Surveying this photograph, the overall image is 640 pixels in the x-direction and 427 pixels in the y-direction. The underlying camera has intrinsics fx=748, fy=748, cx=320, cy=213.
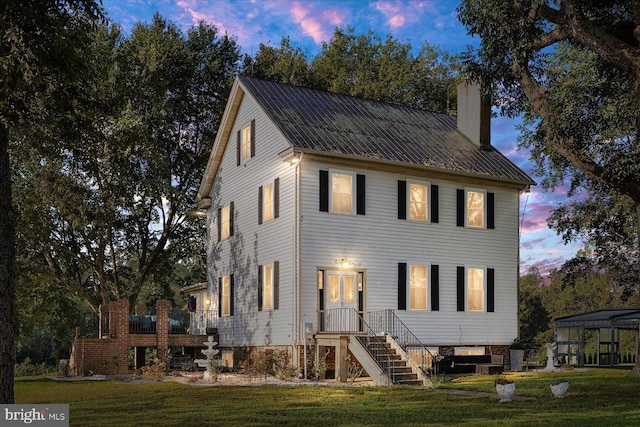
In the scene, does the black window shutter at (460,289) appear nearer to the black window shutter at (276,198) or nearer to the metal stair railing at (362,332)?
the metal stair railing at (362,332)

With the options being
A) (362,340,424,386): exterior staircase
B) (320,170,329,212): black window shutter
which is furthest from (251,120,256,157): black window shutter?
(362,340,424,386): exterior staircase

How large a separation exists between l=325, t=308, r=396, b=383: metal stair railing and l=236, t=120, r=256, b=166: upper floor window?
7.33 metres

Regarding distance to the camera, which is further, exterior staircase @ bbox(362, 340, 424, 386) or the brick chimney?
the brick chimney

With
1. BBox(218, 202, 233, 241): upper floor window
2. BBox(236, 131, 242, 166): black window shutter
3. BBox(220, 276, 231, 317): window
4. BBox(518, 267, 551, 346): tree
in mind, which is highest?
BBox(236, 131, 242, 166): black window shutter

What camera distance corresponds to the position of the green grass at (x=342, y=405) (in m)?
13.1

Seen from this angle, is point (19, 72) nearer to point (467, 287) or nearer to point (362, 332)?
point (362, 332)

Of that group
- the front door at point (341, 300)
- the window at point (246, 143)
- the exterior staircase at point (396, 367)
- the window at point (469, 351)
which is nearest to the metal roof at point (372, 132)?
the window at point (246, 143)

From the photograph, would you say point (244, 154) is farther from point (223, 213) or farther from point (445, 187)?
point (445, 187)

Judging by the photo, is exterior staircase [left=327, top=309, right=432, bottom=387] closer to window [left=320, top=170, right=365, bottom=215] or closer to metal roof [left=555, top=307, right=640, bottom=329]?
window [left=320, top=170, right=365, bottom=215]

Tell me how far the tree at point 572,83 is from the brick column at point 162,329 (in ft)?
47.6

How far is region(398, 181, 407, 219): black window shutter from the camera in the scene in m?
26.3

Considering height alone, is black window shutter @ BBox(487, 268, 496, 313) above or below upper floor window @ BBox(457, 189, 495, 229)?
below

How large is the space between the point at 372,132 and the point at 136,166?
1242 centimetres

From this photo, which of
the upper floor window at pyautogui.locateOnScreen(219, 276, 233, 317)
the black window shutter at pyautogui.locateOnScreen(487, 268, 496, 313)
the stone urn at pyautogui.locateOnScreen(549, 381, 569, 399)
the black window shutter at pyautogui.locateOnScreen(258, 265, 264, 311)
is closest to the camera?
the stone urn at pyautogui.locateOnScreen(549, 381, 569, 399)
